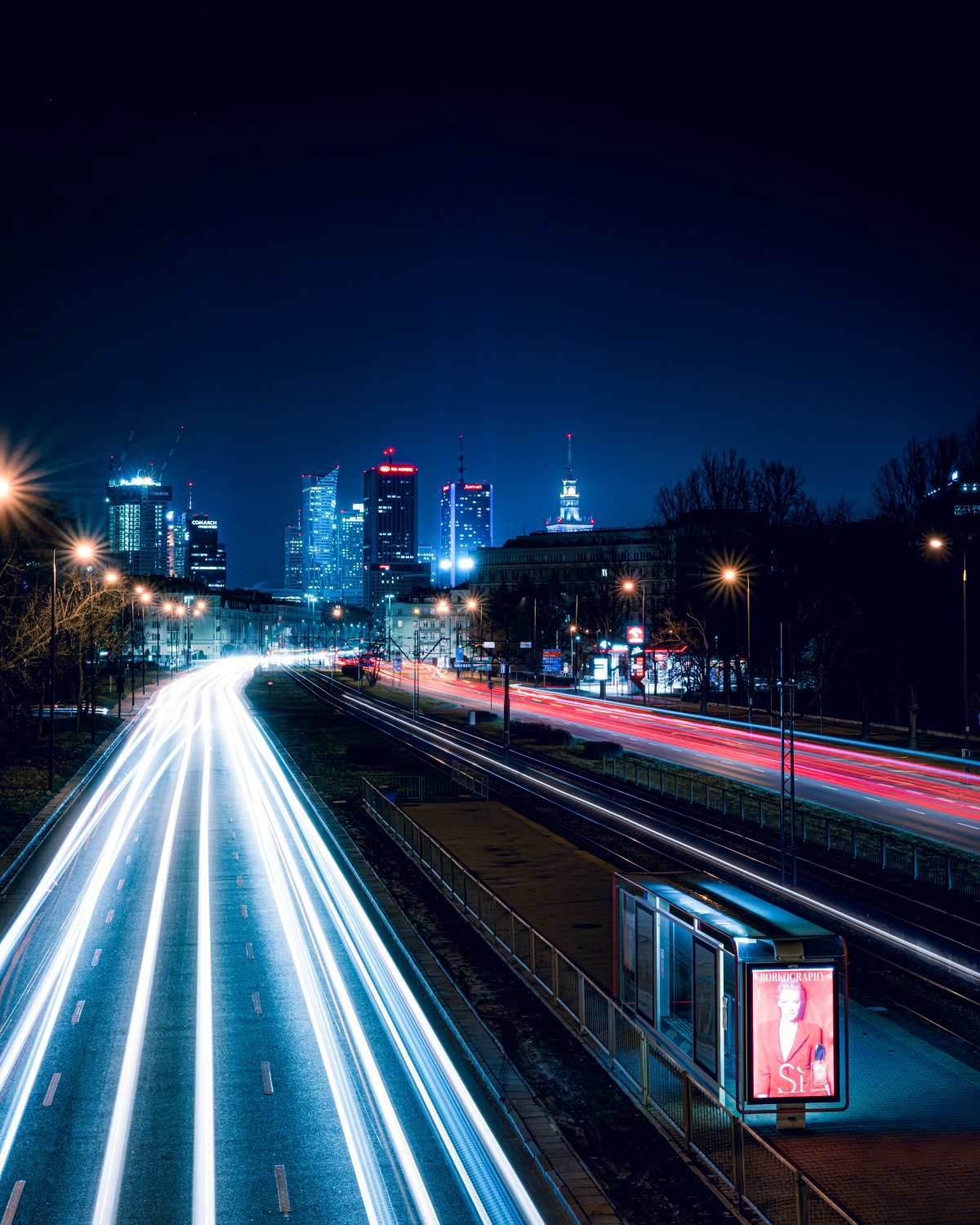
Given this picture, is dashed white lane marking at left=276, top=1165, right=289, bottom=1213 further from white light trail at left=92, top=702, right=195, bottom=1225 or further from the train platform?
the train platform

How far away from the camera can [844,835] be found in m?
28.5

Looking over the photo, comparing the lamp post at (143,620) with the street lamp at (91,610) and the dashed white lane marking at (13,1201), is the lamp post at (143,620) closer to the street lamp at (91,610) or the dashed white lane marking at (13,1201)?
the street lamp at (91,610)

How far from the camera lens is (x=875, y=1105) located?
1152 centimetres

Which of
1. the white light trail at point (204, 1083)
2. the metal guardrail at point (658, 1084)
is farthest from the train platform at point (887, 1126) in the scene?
the white light trail at point (204, 1083)

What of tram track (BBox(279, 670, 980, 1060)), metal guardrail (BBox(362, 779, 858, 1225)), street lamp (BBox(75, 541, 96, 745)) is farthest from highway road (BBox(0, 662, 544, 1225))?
street lamp (BBox(75, 541, 96, 745))

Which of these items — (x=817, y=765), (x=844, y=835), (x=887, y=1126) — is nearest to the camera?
(x=887, y=1126)

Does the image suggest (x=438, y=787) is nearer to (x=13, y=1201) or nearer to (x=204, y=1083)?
(x=204, y=1083)

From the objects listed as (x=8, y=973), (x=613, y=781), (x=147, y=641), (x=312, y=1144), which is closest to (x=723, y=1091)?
(x=312, y=1144)

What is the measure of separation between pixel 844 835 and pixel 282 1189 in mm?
22161

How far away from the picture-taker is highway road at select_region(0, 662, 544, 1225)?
9844 millimetres

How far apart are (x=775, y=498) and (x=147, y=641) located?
366 ft

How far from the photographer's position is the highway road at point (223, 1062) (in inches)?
388

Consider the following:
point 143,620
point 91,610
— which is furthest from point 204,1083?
point 143,620

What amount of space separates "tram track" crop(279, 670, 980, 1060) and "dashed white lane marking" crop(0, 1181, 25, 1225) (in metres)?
10.4
